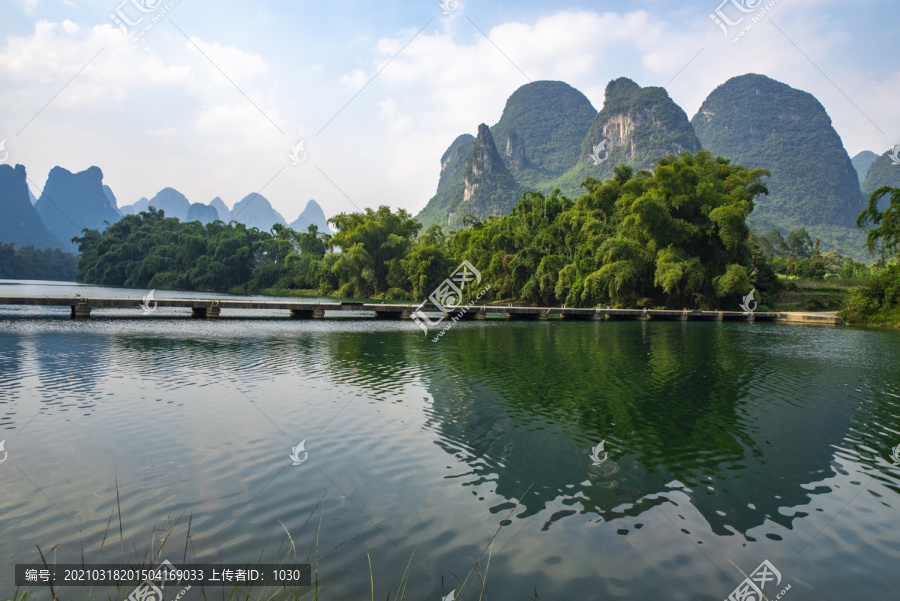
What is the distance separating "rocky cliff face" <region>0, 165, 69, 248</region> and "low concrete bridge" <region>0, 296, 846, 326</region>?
18711cm

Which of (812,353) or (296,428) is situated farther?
(812,353)

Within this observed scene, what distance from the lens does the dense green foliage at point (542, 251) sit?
38.2m

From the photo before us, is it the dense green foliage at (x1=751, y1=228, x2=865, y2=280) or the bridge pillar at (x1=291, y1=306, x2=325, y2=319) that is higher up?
the dense green foliage at (x1=751, y1=228, x2=865, y2=280)

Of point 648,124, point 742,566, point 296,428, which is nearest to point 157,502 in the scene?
point 296,428

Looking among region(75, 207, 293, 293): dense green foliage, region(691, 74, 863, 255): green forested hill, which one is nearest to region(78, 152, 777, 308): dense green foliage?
region(75, 207, 293, 293): dense green foliage

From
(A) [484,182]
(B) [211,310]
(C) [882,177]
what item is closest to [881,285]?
(B) [211,310]

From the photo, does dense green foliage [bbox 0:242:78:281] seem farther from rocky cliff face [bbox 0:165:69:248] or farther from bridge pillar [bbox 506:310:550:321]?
bridge pillar [bbox 506:310:550:321]

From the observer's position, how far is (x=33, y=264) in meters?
111

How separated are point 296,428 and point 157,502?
278cm

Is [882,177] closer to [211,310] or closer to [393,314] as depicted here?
[393,314]

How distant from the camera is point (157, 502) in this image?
5.00 meters

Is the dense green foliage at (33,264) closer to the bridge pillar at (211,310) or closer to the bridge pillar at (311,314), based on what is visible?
the bridge pillar at (211,310)

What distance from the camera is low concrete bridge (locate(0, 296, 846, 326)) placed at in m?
25.8

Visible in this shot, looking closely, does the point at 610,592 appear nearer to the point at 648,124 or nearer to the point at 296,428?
the point at 296,428
